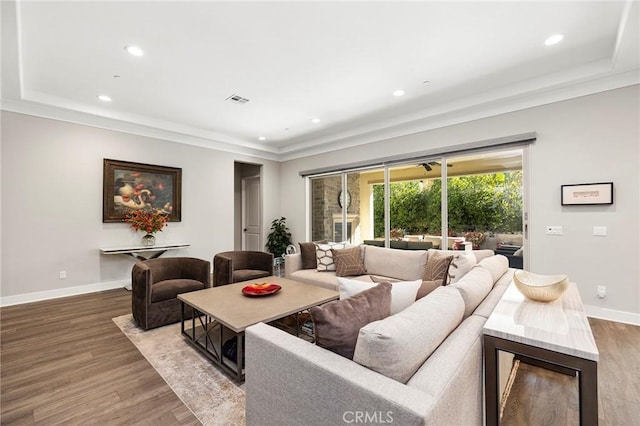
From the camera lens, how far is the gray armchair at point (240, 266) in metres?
3.68

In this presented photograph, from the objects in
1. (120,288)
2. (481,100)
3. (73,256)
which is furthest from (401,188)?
(73,256)

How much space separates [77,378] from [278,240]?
4.61 meters

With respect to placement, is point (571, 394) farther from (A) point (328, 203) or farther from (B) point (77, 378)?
(A) point (328, 203)

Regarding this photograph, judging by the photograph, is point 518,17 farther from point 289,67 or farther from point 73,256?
point 73,256

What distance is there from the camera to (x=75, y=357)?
242 centimetres

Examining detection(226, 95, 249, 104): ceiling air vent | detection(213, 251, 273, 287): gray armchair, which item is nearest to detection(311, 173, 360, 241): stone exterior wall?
detection(213, 251, 273, 287): gray armchair

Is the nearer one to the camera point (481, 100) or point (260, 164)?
point (481, 100)

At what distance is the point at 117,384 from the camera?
205cm

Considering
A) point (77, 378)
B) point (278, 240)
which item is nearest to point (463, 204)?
point (278, 240)

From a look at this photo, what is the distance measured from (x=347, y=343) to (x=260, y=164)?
6013mm

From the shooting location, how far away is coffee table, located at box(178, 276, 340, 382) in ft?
6.97

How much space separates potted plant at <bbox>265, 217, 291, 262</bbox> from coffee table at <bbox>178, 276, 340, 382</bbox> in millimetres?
3489

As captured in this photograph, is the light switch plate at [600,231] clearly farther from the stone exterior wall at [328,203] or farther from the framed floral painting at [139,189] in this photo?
the framed floral painting at [139,189]

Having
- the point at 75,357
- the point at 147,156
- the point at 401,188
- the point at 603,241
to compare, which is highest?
the point at 147,156
